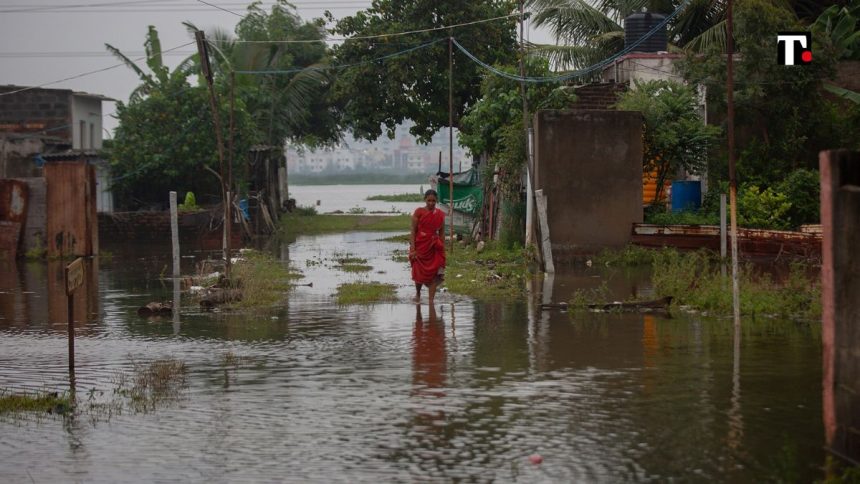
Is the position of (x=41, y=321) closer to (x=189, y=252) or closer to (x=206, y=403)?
(x=206, y=403)

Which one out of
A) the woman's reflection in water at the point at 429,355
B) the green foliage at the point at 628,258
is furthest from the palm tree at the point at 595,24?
the woman's reflection in water at the point at 429,355

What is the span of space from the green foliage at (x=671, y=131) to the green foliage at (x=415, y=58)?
47.8ft

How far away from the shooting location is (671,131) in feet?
81.6

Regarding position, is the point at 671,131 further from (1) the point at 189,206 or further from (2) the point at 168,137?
(2) the point at 168,137

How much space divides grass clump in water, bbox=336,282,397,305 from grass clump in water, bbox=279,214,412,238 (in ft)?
61.3

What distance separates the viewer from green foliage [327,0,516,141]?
131ft

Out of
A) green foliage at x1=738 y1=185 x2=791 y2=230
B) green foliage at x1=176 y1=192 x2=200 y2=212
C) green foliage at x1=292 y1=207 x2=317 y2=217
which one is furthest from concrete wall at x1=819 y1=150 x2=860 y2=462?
green foliage at x1=292 y1=207 x2=317 y2=217

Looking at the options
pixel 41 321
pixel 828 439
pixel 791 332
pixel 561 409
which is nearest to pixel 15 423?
pixel 561 409

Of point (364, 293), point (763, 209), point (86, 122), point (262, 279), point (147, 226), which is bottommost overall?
point (364, 293)

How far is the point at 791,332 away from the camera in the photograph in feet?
43.1

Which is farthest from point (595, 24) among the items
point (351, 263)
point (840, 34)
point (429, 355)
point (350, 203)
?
point (350, 203)

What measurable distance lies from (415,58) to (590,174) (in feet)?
56.7

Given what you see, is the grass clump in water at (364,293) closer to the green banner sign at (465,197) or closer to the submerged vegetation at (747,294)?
the submerged vegetation at (747,294)

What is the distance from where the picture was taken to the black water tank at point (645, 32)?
30.5 meters
